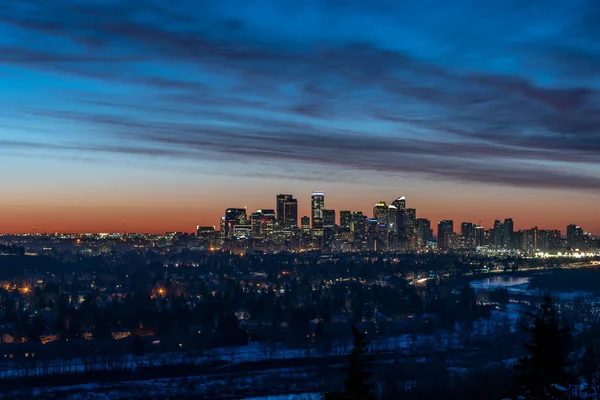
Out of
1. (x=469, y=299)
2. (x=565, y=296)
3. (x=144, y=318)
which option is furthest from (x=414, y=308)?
(x=565, y=296)

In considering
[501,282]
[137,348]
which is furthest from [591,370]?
[501,282]

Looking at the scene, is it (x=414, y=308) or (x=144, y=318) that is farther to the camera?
(x=414, y=308)

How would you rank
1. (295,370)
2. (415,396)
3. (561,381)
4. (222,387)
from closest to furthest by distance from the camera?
(561,381) → (415,396) → (222,387) → (295,370)

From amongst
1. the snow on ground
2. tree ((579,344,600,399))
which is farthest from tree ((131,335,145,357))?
the snow on ground

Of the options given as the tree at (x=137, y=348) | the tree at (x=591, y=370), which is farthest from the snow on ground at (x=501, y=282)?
the tree at (x=591, y=370)

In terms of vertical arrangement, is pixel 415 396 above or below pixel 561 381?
below

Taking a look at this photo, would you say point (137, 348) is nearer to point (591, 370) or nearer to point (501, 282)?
point (591, 370)

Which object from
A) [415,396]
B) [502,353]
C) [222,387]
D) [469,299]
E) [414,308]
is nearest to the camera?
[415,396]

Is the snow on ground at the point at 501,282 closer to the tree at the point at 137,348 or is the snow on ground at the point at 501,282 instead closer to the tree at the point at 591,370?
the tree at the point at 137,348

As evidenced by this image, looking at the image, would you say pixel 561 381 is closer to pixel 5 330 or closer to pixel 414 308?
pixel 5 330

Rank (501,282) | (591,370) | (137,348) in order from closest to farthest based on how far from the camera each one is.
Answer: (591,370), (137,348), (501,282)

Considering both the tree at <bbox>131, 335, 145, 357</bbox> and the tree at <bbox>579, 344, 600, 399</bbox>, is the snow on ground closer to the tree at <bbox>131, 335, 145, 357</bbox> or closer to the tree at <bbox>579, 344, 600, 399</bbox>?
the tree at <bbox>131, 335, 145, 357</bbox>
